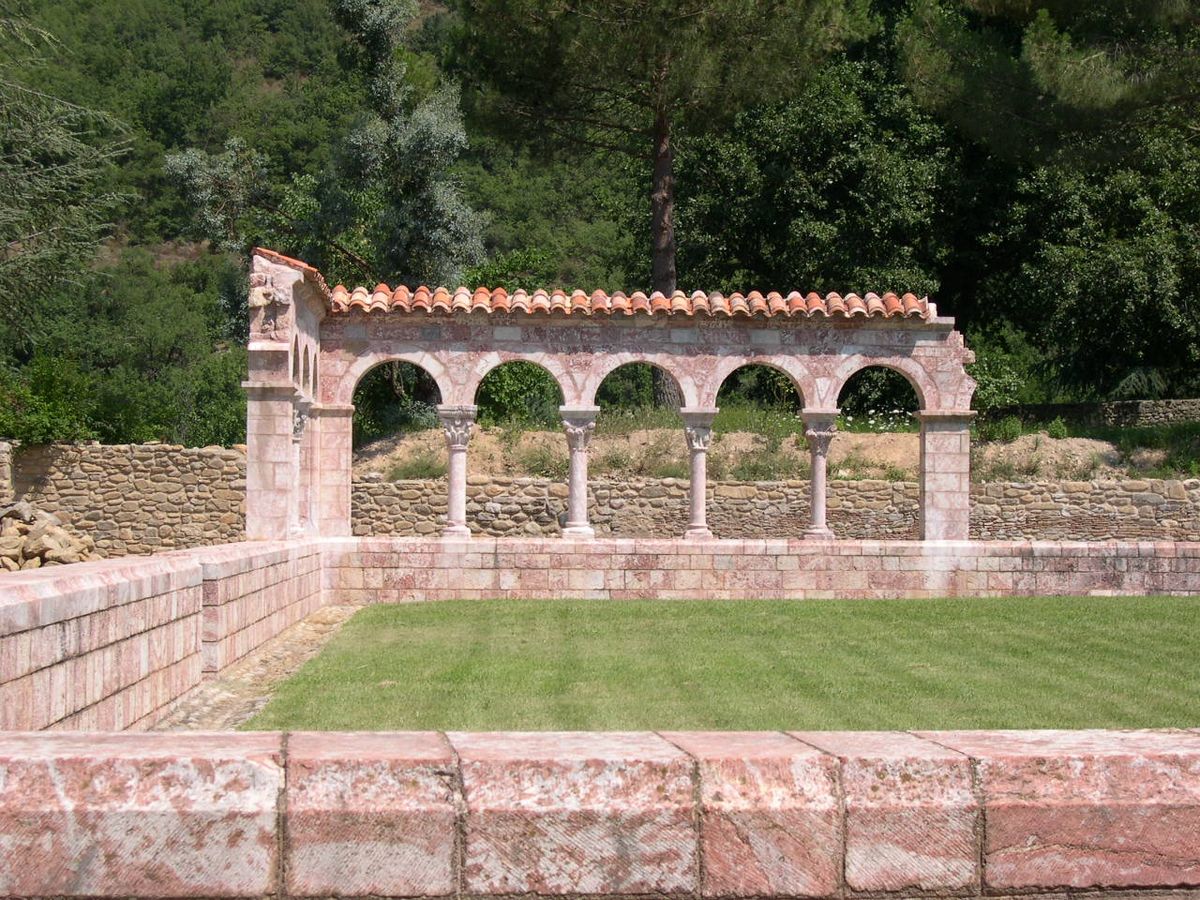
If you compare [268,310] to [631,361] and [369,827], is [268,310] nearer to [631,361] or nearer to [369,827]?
[631,361]

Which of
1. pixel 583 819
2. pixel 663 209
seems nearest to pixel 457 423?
pixel 663 209

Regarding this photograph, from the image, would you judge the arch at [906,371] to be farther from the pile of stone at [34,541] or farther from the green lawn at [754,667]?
the pile of stone at [34,541]

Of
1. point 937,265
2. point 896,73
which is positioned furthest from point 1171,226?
point 896,73

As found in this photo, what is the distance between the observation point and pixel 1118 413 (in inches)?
1013

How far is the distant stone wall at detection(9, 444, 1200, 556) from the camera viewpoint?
2153cm

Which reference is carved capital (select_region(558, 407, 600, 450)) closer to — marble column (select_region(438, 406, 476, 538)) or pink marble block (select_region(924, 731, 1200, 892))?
marble column (select_region(438, 406, 476, 538))

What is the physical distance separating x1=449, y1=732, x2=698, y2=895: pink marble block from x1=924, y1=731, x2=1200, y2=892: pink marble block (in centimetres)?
78

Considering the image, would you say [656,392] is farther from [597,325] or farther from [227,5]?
[227,5]

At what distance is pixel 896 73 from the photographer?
29219 millimetres

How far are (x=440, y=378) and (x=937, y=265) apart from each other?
15.7 m

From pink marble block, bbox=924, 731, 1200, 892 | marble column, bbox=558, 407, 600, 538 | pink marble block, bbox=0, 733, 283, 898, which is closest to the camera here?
pink marble block, bbox=0, 733, 283, 898

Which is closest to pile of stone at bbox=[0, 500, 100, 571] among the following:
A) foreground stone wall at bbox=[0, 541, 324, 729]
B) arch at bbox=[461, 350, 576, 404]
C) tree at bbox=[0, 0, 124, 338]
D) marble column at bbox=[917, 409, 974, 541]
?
tree at bbox=[0, 0, 124, 338]

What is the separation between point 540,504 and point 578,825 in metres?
18.1

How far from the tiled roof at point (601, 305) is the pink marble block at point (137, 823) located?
42.5 feet
